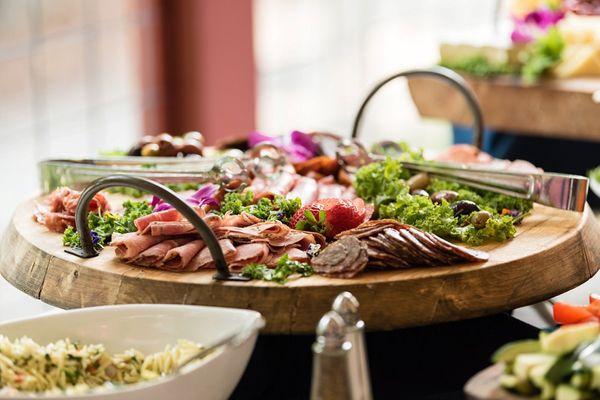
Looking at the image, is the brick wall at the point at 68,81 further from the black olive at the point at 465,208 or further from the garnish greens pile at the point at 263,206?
the black olive at the point at 465,208

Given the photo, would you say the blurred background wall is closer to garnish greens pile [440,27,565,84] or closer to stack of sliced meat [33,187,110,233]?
garnish greens pile [440,27,565,84]

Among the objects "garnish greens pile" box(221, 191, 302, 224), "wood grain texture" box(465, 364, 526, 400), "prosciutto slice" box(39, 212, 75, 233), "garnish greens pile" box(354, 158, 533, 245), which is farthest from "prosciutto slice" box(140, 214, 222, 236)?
"wood grain texture" box(465, 364, 526, 400)

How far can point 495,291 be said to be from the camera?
83.1 inches

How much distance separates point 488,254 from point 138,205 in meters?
0.82

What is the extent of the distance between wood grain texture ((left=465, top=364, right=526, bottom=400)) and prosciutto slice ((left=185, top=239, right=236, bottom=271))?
0.61 m

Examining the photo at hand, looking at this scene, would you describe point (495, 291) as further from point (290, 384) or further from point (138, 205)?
point (138, 205)

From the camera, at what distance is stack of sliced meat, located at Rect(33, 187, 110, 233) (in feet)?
8.06

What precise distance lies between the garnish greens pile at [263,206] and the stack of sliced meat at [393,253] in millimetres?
273

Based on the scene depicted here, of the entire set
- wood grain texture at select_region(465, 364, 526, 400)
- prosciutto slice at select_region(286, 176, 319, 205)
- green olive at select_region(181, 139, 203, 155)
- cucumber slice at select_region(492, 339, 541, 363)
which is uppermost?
green olive at select_region(181, 139, 203, 155)

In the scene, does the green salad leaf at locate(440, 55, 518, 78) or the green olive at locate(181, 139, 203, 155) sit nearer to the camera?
the green olive at locate(181, 139, 203, 155)

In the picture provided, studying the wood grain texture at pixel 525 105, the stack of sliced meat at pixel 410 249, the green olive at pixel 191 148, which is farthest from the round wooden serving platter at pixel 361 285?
the wood grain texture at pixel 525 105

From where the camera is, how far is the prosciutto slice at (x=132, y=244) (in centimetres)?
216

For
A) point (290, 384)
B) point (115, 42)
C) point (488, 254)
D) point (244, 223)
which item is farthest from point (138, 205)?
point (115, 42)

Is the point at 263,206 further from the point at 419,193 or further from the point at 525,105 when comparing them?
the point at 525,105
